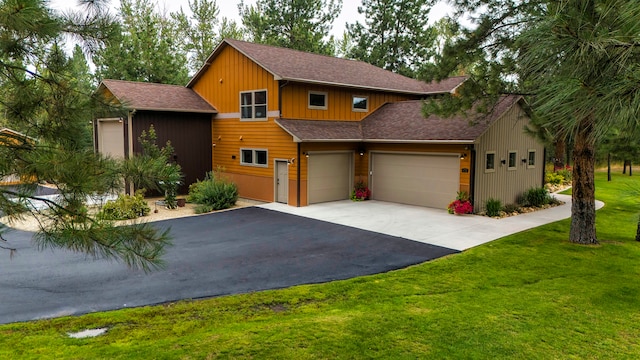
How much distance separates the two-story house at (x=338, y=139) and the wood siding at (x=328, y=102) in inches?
1.6

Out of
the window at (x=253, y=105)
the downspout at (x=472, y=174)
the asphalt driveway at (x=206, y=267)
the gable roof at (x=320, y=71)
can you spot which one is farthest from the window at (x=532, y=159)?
the window at (x=253, y=105)

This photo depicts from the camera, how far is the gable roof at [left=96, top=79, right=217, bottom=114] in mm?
16781

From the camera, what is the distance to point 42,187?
9.64ft

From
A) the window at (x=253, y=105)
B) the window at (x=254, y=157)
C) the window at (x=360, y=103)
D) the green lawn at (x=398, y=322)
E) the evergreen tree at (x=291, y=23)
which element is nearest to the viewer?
the green lawn at (x=398, y=322)

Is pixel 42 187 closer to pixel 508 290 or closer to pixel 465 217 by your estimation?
pixel 508 290

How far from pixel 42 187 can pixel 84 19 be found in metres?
1.40

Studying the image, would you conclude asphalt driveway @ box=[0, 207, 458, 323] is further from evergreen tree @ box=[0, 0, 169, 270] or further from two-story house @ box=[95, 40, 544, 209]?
two-story house @ box=[95, 40, 544, 209]

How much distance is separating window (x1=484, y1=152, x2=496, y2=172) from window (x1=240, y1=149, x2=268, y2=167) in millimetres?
7992

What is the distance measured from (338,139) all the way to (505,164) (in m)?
6.04

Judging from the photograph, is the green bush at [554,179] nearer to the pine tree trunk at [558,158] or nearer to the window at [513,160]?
the pine tree trunk at [558,158]

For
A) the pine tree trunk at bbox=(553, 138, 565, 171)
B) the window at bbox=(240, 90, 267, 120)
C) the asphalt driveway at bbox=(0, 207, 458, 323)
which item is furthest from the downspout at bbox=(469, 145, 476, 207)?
the pine tree trunk at bbox=(553, 138, 565, 171)

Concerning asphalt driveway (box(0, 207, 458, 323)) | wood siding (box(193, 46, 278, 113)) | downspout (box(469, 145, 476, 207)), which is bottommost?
asphalt driveway (box(0, 207, 458, 323))

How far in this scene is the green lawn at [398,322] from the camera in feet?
15.9

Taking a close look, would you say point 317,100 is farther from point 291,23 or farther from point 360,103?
point 291,23
